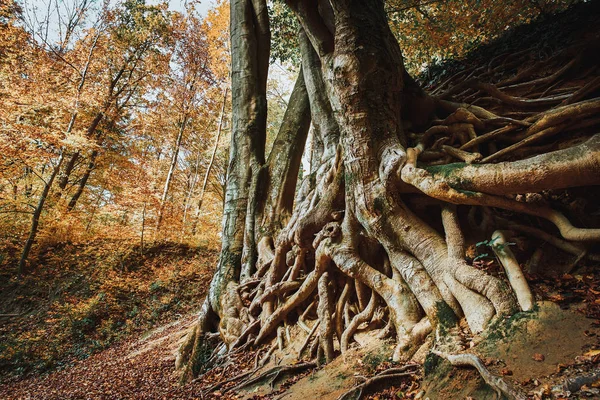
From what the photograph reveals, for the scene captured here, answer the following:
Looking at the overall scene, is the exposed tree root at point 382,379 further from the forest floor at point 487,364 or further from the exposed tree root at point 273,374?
the exposed tree root at point 273,374

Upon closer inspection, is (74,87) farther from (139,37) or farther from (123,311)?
(123,311)

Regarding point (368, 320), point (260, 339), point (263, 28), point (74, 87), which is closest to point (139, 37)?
point (74, 87)

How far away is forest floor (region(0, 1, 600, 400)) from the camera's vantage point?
1761 mm

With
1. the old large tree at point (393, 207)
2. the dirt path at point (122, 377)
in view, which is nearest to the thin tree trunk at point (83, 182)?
the dirt path at point (122, 377)

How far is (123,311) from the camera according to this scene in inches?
368

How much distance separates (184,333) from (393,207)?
6.46 m

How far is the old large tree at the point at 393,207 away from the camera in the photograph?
2.31 metres

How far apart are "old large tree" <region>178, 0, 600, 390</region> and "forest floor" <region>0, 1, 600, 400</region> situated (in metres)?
0.22

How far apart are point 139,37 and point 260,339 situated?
Result: 14474mm

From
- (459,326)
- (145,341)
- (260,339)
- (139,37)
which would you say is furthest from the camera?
(139,37)

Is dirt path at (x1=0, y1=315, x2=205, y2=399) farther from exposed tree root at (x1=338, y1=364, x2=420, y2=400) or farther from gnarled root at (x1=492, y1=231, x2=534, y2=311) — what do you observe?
gnarled root at (x1=492, y1=231, x2=534, y2=311)

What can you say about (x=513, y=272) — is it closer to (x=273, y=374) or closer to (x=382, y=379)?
(x=382, y=379)

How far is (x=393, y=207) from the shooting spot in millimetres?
3051

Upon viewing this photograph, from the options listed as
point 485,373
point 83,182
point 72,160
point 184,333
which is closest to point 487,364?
point 485,373
